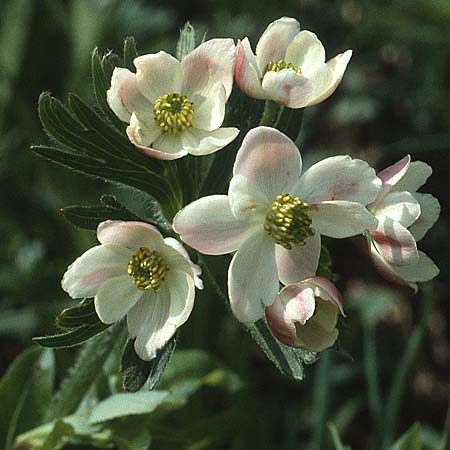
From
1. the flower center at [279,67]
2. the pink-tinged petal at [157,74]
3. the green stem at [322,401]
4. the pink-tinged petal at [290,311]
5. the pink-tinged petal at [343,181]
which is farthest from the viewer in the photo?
the green stem at [322,401]

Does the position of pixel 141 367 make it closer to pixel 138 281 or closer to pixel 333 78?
pixel 138 281

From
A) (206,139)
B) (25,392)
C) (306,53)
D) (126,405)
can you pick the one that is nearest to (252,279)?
(206,139)

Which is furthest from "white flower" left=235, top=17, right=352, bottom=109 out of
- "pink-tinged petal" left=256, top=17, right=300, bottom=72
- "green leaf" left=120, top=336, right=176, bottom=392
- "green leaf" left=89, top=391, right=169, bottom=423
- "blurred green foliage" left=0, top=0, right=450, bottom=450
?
"blurred green foliage" left=0, top=0, right=450, bottom=450

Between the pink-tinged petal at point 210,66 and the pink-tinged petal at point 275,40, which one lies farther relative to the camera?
the pink-tinged petal at point 275,40

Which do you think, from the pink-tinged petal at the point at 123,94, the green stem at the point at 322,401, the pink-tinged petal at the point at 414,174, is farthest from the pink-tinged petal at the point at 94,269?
the green stem at the point at 322,401

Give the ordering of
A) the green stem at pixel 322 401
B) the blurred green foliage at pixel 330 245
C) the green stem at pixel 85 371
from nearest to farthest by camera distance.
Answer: the green stem at pixel 85 371 < the green stem at pixel 322 401 < the blurred green foliage at pixel 330 245

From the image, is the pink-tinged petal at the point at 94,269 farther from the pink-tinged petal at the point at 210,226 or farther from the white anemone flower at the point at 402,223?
the white anemone flower at the point at 402,223

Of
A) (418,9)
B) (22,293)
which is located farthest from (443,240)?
(22,293)

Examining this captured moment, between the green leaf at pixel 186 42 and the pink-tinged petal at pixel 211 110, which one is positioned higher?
the green leaf at pixel 186 42
